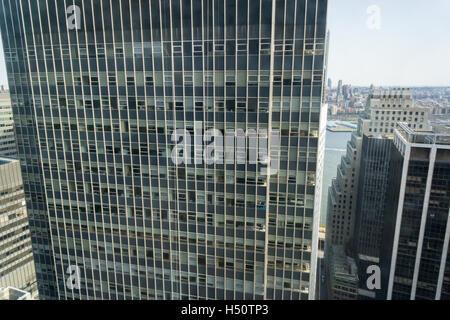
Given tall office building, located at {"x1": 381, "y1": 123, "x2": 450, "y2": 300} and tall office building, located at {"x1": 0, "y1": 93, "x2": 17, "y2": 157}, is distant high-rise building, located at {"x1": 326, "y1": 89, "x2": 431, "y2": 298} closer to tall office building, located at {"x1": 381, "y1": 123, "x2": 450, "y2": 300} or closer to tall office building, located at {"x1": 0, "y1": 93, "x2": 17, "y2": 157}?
tall office building, located at {"x1": 381, "y1": 123, "x2": 450, "y2": 300}

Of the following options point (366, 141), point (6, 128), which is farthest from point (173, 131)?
point (6, 128)

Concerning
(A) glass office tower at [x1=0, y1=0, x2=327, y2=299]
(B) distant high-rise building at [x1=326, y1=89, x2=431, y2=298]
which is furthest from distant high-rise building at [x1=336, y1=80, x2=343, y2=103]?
Answer: (A) glass office tower at [x1=0, y1=0, x2=327, y2=299]

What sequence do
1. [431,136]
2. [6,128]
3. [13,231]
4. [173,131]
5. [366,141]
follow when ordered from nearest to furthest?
[173,131] < [431,136] < [13,231] < [366,141] < [6,128]

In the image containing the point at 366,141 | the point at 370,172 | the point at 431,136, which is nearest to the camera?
the point at 431,136

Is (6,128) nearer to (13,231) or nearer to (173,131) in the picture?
(13,231)

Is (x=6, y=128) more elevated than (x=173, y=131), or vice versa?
(x=173, y=131)
